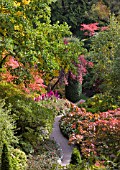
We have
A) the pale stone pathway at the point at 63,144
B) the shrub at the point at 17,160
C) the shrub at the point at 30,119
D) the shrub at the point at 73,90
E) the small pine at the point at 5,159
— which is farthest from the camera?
the shrub at the point at 73,90

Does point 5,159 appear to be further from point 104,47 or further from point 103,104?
point 104,47

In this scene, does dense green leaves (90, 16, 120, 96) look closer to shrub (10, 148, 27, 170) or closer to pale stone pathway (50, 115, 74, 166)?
pale stone pathway (50, 115, 74, 166)

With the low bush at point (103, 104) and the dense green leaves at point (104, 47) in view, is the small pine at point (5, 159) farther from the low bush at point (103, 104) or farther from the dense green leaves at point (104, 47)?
the dense green leaves at point (104, 47)

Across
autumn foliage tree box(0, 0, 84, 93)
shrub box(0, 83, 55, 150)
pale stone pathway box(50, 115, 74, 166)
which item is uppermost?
autumn foliage tree box(0, 0, 84, 93)

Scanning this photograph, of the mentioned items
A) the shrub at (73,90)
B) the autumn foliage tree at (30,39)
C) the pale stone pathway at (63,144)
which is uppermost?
the autumn foliage tree at (30,39)

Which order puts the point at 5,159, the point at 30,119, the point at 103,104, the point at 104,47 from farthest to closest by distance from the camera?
the point at 104,47 < the point at 103,104 < the point at 30,119 < the point at 5,159

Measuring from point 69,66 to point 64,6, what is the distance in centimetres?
1713

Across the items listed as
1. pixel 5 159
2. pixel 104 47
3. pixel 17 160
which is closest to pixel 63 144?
pixel 17 160

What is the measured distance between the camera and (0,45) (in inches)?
288

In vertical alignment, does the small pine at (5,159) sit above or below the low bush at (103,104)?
below

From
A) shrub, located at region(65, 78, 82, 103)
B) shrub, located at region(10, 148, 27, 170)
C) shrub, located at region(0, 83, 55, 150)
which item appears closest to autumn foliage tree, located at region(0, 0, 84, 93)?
shrub, located at region(0, 83, 55, 150)

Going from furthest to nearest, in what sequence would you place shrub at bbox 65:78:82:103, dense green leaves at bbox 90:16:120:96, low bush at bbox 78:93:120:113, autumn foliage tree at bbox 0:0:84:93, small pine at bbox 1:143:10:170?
1. shrub at bbox 65:78:82:103
2. dense green leaves at bbox 90:16:120:96
3. low bush at bbox 78:93:120:113
4. autumn foliage tree at bbox 0:0:84:93
5. small pine at bbox 1:143:10:170

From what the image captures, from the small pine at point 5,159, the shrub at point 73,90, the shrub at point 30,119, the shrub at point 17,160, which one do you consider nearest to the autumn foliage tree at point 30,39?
the shrub at point 30,119

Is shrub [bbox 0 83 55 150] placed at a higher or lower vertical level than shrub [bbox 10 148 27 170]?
higher
